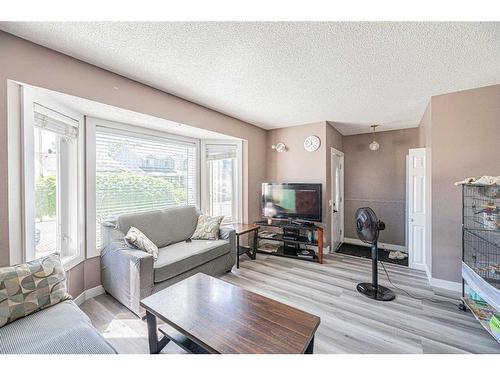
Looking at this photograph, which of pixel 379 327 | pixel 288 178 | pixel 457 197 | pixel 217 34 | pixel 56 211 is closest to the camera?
pixel 217 34

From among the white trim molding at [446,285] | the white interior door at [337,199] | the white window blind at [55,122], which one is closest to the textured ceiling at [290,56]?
the white window blind at [55,122]

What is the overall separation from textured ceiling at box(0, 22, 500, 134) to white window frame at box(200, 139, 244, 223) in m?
1.16

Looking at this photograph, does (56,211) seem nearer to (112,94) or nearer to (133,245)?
(133,245)

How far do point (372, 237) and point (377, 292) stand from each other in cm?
64

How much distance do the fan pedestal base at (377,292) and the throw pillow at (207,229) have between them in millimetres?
1985

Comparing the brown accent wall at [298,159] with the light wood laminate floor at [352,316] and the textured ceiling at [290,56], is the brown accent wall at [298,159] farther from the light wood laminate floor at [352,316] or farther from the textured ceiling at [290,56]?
Result: the light wood laminate floor at [352,316]

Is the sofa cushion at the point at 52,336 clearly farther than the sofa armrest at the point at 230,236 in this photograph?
No

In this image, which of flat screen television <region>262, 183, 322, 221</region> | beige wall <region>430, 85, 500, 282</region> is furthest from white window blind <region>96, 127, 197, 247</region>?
beige wall <region>430, 85, 500, 282</region>

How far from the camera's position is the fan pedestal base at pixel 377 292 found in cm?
237

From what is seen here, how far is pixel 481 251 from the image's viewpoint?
2260mm

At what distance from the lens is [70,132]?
2266 mm

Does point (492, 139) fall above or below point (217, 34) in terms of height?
Result: below
